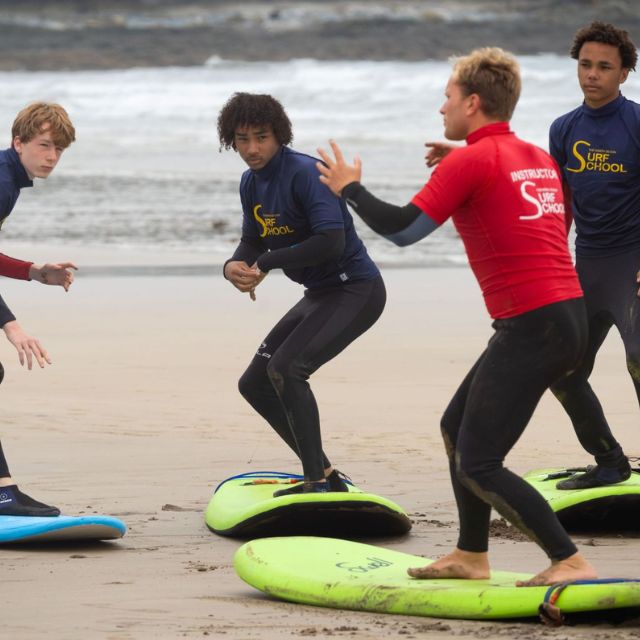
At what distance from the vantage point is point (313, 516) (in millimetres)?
5664

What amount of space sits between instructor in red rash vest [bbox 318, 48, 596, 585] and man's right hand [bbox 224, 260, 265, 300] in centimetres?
161

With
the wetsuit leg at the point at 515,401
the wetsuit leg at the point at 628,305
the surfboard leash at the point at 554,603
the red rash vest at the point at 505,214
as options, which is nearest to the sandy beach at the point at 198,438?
the surfboard leash at the point at 554,603

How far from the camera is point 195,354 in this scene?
10055 millimetres

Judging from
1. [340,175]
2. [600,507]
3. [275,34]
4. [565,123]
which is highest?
[275,34]

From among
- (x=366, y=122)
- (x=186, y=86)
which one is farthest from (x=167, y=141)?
(x=186, y=86)

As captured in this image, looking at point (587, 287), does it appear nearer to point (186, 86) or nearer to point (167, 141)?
point (167, 141)

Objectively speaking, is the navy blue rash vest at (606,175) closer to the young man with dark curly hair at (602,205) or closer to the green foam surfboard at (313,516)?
the young man with dark curly hair at (602,205)

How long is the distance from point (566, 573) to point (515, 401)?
530 millimetres

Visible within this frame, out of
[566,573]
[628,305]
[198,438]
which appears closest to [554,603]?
[566,573]

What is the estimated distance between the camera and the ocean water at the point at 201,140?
657 inches

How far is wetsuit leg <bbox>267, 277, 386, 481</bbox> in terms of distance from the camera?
5828 mm

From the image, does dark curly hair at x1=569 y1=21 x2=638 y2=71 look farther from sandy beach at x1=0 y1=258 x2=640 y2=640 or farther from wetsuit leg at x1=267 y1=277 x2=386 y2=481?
sandy beach at x1=0 y1=258 x2=640 y2=640

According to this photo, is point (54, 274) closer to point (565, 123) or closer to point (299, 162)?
point (299, 162)

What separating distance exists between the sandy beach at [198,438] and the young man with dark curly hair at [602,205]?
567mm
